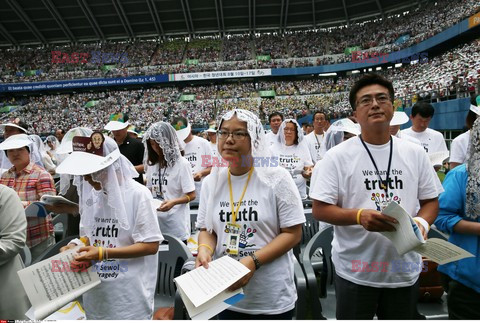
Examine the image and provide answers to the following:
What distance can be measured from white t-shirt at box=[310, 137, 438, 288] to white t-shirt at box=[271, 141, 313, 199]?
2.69 meters

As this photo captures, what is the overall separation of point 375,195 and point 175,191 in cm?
211

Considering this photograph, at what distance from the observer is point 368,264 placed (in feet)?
5.79

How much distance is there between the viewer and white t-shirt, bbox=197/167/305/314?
1.71 meters

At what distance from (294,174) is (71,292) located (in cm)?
332

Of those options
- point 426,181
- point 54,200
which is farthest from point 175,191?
point 426,181

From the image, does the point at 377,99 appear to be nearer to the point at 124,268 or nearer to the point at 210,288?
the point at 210,288

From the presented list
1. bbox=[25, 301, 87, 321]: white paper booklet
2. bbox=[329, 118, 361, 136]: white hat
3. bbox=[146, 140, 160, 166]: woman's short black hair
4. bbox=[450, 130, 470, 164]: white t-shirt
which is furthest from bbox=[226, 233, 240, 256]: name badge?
bbox=[450, 130, 470, 164]: white t-shirt

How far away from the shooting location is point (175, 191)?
326cm

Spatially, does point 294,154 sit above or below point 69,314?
above

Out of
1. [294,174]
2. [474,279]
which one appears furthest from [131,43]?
[474,279]

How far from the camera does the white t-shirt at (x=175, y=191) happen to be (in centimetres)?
318

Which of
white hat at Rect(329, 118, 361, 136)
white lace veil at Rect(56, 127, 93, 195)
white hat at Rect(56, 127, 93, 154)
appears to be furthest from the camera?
white hat at Rect(56, 127, 93, 154)

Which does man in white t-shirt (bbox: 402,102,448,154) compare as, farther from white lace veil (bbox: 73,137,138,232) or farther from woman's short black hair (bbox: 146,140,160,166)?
white lace veil (bbox: 73,137,138,232)

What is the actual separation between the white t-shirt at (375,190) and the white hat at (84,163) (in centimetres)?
128
